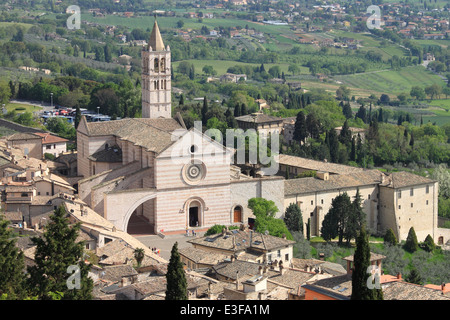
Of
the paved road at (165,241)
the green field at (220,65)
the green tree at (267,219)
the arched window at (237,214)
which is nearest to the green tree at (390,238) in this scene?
the green tree at (267,219)

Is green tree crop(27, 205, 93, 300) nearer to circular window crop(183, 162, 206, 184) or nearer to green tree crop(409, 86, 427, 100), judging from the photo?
→ circular window crop(183, 162, 206, 184)

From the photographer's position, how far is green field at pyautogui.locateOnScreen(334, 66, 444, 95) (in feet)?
516

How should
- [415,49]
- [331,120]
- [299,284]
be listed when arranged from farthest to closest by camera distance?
[415,49] → [331,120] → [299,284]

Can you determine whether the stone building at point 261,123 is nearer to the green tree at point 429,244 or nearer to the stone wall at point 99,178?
the green tree at point 429,244

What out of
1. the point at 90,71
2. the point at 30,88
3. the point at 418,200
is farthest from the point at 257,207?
the point at 90,71

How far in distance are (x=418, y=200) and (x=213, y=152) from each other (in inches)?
589

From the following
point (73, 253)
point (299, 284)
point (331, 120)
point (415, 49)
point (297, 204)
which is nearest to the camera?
point (73, 253)

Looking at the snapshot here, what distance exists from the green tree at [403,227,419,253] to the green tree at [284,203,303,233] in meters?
7.33

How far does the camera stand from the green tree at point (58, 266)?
28.1 m

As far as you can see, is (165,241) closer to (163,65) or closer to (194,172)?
(194,172)

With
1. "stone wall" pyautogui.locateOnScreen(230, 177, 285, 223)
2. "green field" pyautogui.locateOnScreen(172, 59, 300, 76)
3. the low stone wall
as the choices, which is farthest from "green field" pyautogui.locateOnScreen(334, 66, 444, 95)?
"stone wall" pyautogui.locateOnScreen(230, 177, 285, 223)

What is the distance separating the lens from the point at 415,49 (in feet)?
596

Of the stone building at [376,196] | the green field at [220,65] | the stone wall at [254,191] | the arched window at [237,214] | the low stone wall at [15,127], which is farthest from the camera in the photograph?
the green field at [220,65]
